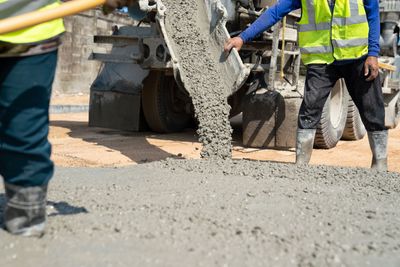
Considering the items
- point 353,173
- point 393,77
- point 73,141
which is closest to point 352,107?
point 393,77

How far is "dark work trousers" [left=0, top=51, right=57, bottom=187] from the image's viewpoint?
204 cm

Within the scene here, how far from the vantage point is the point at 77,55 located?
41.2 ft

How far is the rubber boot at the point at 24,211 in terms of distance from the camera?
2094mm

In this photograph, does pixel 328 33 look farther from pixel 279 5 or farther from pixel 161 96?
pixel 161 96

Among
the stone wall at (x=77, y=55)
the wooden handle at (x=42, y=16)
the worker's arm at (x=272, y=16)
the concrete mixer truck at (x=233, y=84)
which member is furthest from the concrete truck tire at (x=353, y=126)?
the stone wall at (x=77, y=55)

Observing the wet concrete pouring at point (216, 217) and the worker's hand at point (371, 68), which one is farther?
the worker's hand at point (371, 68)

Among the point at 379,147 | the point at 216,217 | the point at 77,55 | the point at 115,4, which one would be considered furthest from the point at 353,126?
the point at 77,55

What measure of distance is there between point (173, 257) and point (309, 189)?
55.4 inches

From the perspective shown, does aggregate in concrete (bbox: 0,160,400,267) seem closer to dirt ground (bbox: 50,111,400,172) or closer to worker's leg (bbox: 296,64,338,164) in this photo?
worker's leg (bbox: 296,64,338,164)

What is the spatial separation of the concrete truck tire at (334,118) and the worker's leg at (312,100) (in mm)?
1362

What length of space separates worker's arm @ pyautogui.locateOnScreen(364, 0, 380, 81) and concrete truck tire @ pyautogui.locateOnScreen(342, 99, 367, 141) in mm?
2401

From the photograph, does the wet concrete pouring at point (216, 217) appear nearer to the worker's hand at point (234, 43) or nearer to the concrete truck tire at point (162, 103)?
the worker's hand at point (234, 43)

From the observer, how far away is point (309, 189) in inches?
122

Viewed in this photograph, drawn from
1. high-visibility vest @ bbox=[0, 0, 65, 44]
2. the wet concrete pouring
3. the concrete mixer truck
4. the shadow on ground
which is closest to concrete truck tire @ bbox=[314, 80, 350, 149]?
the concrete mixer truck
